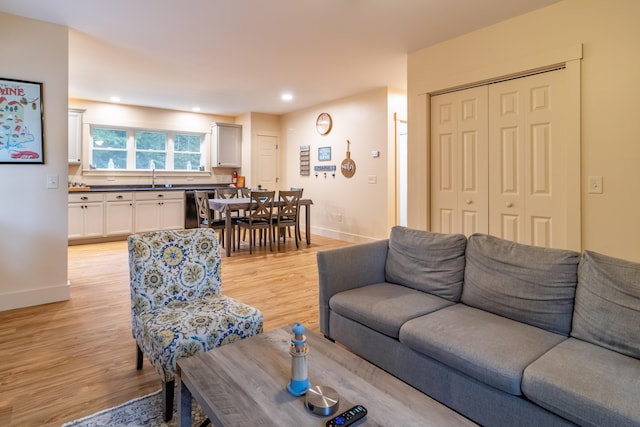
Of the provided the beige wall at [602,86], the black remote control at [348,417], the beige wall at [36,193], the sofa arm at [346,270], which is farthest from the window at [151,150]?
the black remote control at [348,417]

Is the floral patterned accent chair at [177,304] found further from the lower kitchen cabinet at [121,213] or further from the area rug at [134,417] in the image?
the lower kitchen cabinet at [121,213]

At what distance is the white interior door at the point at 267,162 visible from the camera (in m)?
7.79

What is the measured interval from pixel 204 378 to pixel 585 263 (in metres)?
1.77

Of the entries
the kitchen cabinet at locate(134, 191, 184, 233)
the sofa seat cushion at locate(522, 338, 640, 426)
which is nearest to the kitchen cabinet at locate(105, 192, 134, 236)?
the kitchen cabinet at locate(134, 191, 184, 233)

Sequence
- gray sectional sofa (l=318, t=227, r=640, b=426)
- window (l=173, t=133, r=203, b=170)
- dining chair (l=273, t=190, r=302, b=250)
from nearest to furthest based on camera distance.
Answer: gray sectional sofa (l=318, t=227, r=640, b=426)
dining chair (l=273, t=190, r=302, b=250)
window (l=173, t=133, r=203, b=170)

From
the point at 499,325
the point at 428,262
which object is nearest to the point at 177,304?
the point at 428,262

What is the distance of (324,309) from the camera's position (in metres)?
2.38

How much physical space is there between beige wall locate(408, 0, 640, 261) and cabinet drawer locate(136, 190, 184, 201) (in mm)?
5706

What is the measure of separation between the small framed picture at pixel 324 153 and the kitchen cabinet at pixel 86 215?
12.7 ft

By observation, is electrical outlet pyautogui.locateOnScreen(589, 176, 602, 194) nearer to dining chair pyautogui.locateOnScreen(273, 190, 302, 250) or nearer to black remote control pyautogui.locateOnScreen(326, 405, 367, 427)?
black remote control pyautogui.locateOnScreen(326, 405, 367, 427)

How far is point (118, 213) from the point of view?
6188 mm

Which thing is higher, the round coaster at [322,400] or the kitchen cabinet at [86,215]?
the kitchen cabinet at [86,215]

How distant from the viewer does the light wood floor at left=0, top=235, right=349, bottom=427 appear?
1.84m

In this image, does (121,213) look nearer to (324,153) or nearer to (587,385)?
(324,153)
